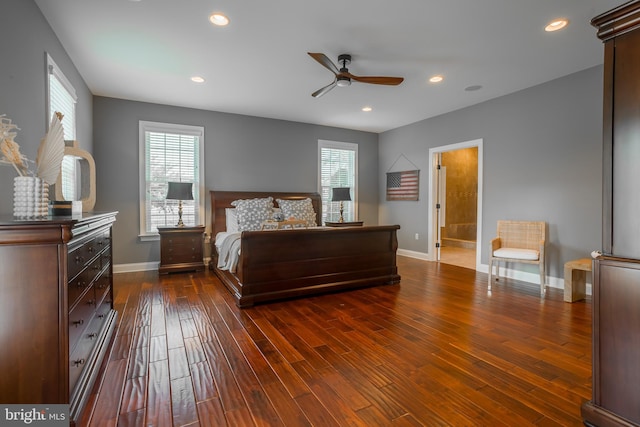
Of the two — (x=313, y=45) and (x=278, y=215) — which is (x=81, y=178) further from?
(x=278, y=215)

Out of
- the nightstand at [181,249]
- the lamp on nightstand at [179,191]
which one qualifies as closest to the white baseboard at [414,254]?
the nightstand at [181,249]

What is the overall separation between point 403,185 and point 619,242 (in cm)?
515

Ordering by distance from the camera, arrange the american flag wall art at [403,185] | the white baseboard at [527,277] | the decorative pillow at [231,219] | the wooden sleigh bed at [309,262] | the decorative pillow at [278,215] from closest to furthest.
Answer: the wooden sleigh bed at [309,262], the white baseboard at [527,277], the decorative pillow at [231,219], the decorative pillow at [278,215], the american flag wall art at [403,185]

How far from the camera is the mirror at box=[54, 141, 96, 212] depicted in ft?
8.15

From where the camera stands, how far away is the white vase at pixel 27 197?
1.58 m

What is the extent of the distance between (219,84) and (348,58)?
1912 millimetres

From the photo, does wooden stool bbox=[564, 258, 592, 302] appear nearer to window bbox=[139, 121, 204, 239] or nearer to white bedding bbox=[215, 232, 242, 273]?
white bedding bbox=[215, 232, 242, 273]

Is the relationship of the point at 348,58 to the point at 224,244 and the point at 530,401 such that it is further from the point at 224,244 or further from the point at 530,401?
the point at 530,401

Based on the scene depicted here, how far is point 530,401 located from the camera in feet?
5.70

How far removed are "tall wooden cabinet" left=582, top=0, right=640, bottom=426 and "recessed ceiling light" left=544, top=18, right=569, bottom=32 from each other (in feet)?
5.34

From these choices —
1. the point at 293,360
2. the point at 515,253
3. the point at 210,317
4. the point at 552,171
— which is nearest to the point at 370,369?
the point at 293,360

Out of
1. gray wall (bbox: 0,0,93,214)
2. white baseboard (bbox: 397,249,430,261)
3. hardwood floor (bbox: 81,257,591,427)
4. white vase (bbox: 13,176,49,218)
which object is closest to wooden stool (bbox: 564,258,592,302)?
hardwood floor (bbox: 81,257,591,427)
